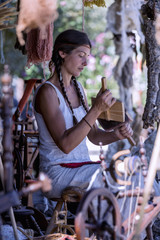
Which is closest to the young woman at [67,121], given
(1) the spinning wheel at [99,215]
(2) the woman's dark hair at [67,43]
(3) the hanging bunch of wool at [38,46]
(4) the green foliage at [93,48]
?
(2) the woman's dark hair at [67,43]

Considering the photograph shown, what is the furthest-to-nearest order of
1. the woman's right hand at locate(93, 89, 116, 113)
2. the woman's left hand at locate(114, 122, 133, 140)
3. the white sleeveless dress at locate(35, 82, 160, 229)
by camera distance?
the woman's left hand at locate(114, 122, 133, 140)
the white sleeveless dress at locate(35, 82, 160, 229)
the woman's right hand at locate(93, 89, 116, 113)

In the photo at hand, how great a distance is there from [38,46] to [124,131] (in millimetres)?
828

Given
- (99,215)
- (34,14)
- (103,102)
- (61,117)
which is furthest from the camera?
(61,117)

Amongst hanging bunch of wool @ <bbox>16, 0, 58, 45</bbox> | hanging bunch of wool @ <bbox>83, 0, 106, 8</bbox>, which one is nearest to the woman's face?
hanging bunch of wool @ <bbox>83, 0, 106, 8</bbox>

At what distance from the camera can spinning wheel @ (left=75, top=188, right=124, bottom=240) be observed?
137 centimetres

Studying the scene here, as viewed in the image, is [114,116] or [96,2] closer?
[114,116]

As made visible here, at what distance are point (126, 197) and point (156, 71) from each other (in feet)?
3.43

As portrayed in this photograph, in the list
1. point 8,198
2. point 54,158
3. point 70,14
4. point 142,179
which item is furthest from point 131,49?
point 70,14

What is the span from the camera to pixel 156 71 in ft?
8.02

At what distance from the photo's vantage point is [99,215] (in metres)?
1.43

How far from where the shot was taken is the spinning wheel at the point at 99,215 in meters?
1.37

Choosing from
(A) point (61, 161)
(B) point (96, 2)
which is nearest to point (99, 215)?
(A) point (61, 161)

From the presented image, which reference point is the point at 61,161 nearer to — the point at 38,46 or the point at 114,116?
the point at 114,116

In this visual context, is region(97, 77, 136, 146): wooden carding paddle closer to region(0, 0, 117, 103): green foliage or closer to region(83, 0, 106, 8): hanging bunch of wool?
region(83, 0, 106, 8): hanging bunch of wool
